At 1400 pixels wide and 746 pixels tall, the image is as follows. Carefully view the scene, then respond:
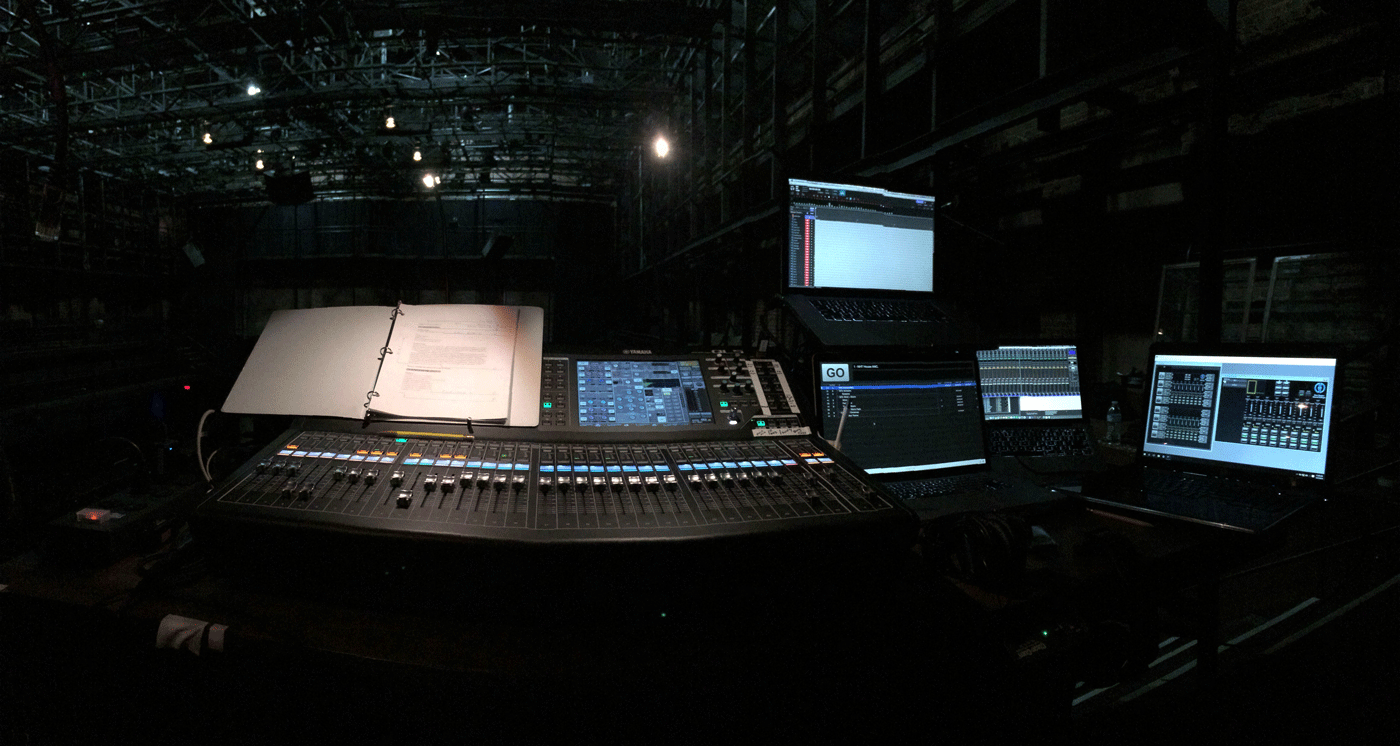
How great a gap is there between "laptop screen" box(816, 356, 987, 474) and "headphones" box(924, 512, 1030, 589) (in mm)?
379

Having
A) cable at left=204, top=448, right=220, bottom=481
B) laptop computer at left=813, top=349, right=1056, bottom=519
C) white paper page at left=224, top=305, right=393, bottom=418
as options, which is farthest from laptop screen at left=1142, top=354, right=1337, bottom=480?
cable at left=204, top=448, right=220, bottom=481

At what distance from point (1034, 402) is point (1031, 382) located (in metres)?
0.07

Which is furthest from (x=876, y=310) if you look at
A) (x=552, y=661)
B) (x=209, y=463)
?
(x=209, y=463)

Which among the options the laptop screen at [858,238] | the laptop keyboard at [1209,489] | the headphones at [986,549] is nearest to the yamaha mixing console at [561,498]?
the headphones at [986,549]

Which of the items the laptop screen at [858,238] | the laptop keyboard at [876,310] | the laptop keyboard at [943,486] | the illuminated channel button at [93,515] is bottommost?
the laptop keyboard at [943,486]

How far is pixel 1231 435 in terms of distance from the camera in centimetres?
158

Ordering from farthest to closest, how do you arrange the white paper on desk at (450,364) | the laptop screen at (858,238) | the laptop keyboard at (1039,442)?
the laptop keyboard at (1039,442)
the laptop screen at (858,238)
the white paper on desk at (450,364)

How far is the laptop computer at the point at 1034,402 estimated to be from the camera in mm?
1795

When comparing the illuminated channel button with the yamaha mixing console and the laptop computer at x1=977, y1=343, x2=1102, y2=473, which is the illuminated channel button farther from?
the laptop computer at x1=977, y1=343, x2=1102, y2=473

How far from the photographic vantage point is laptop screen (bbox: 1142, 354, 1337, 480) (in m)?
1.46

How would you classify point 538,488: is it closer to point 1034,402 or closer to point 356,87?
point 1034,402

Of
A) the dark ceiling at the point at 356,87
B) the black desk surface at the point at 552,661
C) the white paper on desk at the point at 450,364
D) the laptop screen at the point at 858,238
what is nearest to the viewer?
the black desk surface at the point at 552,661

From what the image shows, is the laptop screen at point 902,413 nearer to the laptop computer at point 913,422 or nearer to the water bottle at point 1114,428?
the laptop computer at point 913,422

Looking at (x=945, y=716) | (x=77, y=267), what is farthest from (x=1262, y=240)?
(x=77, y=267)
